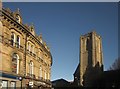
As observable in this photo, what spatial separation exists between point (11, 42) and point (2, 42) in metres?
2.23

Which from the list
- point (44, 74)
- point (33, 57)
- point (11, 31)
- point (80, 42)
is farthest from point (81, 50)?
point (11, 31)

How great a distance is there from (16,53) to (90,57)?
79.1 m

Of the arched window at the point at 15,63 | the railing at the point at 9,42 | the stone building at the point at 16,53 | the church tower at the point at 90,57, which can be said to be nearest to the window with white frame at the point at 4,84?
the stone building at the point at 16,53

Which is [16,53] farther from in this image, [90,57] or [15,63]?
[90,57]

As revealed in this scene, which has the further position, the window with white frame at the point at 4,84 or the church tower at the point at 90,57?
the church tower at the point at 90,57

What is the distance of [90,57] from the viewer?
10350 cm

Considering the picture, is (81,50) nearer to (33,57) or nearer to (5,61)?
(33,57)

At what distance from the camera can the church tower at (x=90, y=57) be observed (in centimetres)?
9701

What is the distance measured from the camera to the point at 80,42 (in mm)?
110312

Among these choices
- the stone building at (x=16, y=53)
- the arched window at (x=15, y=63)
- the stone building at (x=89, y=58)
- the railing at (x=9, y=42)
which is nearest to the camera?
the railing at (x=9, y=42)

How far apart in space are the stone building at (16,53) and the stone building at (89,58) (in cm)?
6384

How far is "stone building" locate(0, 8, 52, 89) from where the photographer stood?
23734mm

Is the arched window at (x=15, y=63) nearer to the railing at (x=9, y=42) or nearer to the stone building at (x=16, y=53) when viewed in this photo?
the stone building at (x=16, y=53)

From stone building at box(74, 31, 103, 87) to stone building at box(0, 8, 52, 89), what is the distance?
6384 cm
